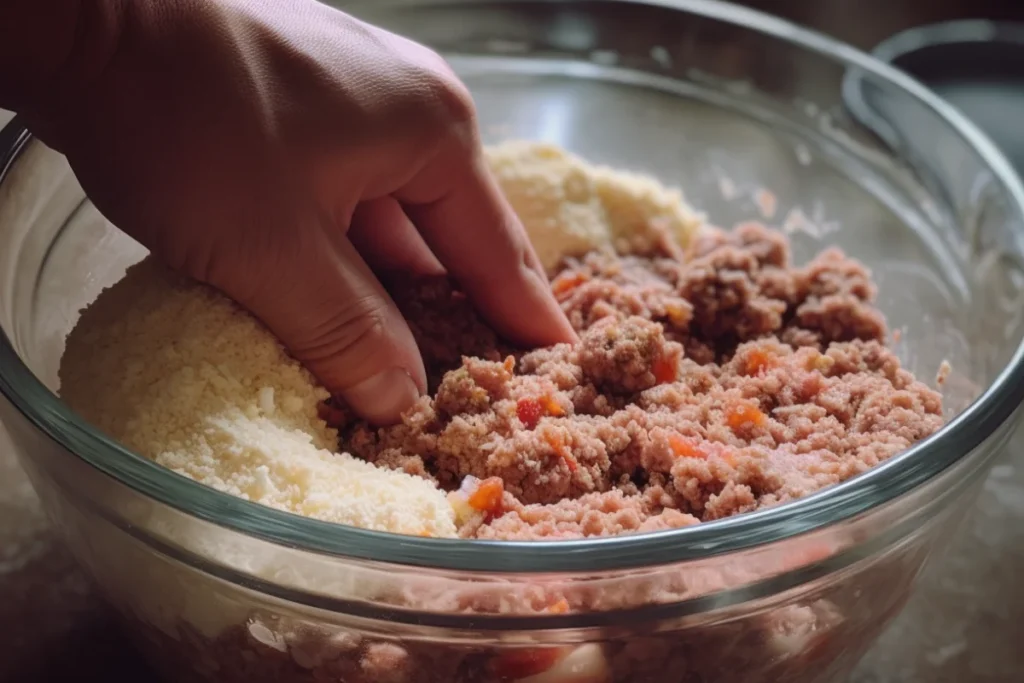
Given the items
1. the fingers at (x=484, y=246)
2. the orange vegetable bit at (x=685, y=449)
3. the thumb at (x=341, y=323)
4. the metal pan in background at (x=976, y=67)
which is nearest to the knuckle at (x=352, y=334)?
the thumb at (x=341, y=323)

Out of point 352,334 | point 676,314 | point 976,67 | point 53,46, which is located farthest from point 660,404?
point 976,67

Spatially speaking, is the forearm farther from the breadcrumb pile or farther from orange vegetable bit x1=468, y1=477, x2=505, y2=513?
orange vegetable bit x1=468, y1=477, x2=505, y2=513

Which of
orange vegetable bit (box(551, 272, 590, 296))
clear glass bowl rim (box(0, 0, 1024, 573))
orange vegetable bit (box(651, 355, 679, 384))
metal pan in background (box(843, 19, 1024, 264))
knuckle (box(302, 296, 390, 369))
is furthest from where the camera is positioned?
metal pan in background (box(843, 19, 1024, 264))

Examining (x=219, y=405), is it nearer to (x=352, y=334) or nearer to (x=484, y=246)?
(x=352, y=334)

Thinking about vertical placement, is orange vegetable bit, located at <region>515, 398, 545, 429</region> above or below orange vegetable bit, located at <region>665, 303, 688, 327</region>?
below

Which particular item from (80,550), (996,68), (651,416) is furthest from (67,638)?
(996,68)

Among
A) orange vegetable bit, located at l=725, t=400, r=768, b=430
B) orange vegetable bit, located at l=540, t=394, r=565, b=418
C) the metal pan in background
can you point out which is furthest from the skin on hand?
the metal pan in background

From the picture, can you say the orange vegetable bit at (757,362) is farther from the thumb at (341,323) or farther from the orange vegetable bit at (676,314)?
the thumb at (341,323)

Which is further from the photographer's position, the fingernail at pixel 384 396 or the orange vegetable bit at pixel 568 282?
the orange vegetable bit at pixel 568 282
